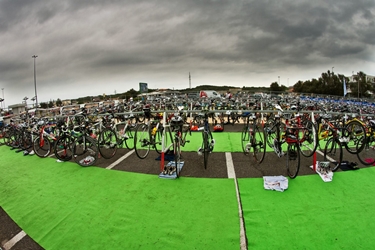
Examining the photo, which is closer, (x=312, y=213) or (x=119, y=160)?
(x=312, y=213)

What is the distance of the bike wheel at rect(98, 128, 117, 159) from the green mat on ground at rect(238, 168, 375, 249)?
A: 3815 mm

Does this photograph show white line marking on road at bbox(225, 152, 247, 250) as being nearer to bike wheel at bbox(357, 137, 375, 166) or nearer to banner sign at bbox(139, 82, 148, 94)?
bike wheel at bbox(357, 137, 375, 166)

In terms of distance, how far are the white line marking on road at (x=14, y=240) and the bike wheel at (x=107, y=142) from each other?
2.76 m

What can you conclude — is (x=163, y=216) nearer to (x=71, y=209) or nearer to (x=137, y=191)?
(x=137, y=191)

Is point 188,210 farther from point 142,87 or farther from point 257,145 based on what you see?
point 142,87

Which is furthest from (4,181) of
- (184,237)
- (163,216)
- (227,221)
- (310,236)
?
(310,236)

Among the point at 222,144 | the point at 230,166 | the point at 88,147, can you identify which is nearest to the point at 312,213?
the point at 230,166

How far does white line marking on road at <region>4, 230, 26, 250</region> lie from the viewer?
8.74 ft

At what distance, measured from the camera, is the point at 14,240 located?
9.09 feet

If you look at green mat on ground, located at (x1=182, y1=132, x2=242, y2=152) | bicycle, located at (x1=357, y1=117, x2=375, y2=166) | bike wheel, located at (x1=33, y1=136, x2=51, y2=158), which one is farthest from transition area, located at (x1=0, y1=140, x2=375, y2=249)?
bike wheel, located at (x1=33, y1=136, x2=51, y2=158)

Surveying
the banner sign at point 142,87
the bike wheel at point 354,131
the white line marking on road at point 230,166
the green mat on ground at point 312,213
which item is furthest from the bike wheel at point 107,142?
the banner sign at point 142,87

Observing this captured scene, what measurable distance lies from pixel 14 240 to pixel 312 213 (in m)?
4.43

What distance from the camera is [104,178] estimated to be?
4.38m

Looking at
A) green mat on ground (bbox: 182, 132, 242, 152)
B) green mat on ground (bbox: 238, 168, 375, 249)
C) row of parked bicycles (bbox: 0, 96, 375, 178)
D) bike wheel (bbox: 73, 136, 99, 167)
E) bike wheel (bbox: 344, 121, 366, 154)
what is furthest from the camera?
green mat on ground (bbox: 182, 132, 242, 152)
